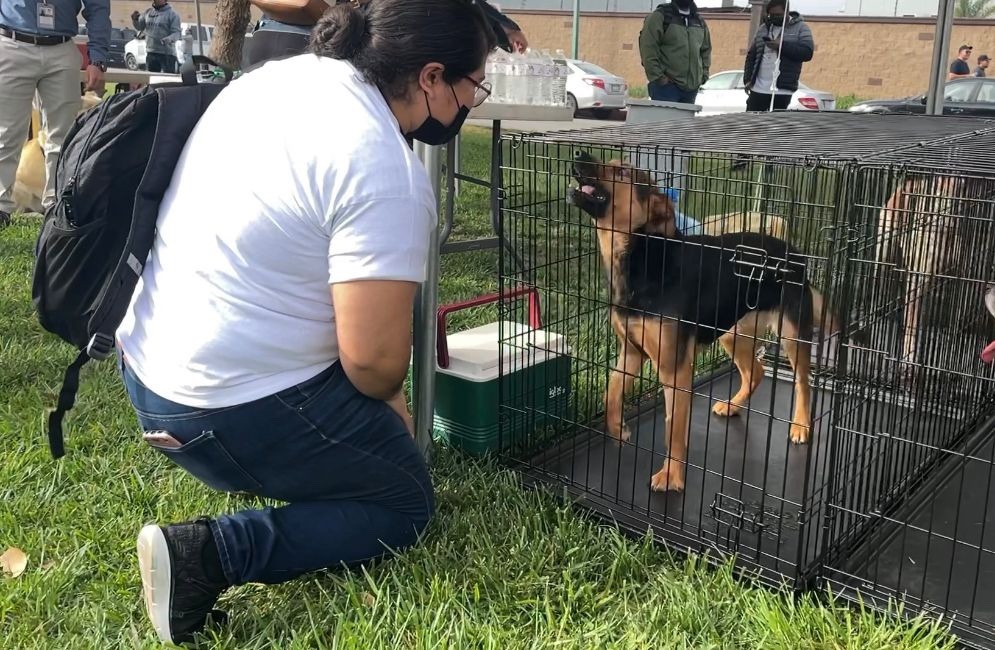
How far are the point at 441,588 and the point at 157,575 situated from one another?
68 cm

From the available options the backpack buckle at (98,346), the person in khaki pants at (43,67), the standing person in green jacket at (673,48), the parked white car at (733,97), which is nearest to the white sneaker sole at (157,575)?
the backpack buckle at (98,346)

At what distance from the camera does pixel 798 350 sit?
123 inches

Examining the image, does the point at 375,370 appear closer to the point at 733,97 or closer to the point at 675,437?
the point at 675,437

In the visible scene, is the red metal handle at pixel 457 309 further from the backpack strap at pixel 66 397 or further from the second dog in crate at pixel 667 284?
the backpack strap at pixel 66 397

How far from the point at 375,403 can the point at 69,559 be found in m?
1.00

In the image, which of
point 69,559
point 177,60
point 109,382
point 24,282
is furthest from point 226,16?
point 177,60

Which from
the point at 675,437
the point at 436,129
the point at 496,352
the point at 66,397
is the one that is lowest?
the point at 675,437

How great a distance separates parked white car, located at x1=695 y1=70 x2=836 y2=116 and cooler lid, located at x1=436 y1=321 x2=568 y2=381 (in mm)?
11289

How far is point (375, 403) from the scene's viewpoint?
2133mm

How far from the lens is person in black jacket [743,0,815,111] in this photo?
779 centimetres

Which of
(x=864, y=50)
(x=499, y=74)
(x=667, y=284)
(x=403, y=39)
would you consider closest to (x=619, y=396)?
(x=667, y=284)

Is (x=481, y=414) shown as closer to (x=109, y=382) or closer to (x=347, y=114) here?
(x=347, y=114)

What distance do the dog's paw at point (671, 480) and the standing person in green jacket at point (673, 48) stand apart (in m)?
5.70

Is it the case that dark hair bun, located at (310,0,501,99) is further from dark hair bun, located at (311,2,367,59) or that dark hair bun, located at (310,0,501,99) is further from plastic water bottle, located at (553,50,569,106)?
plastic water bottle, located at (553,50,569,106)
